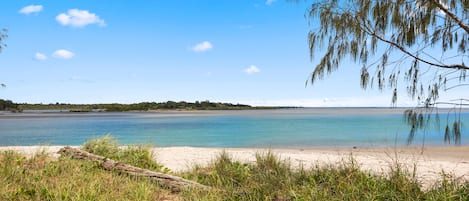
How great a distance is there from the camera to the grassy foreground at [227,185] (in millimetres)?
4492

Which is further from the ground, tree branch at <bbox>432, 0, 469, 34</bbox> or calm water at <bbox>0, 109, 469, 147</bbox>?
tree branch at <bbox>432, 0, 469, 34</bbox>

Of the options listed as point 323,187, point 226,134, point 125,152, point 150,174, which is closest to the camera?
point 323,187

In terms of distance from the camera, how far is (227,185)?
216 inches

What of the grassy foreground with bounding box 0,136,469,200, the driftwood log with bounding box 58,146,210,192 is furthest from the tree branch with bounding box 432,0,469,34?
the driftwood log with bounding box 58,146,210,192

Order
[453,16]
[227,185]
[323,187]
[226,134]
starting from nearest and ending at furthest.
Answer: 1. [453,16]
2. [323,187]
3. [227,185]
4. [226,134]

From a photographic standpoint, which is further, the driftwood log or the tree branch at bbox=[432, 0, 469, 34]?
the driftwood log

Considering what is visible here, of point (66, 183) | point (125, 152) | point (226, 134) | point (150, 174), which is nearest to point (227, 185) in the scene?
point (150, 174)

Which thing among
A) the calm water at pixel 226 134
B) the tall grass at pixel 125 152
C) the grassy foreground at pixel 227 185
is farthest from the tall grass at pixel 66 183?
the calm water at pixel 226 134

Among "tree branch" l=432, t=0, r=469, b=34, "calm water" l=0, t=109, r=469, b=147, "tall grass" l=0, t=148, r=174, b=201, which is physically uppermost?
"tree branch" l=432, t=0, r=469, b=34

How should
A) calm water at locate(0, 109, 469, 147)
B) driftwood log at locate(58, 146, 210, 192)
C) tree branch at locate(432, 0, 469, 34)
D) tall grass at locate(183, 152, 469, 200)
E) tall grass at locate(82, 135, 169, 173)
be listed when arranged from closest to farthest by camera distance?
tree branch at locate(432, 0, 469, 34) → tall grass at locate(183, 152, 469, 200) → driftwood log at locate(58, 146, 210, 192) → tall grass at locate(82, 135, 169, 173) → calm water at locate(0, 109, 469, 147)

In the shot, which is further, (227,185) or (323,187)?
(227,185)

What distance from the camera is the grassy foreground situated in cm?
449

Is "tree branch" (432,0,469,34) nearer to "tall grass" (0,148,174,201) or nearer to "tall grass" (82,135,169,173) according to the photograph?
"tall grass" (0,148,174,201)

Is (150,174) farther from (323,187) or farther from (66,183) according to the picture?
(323,187)
